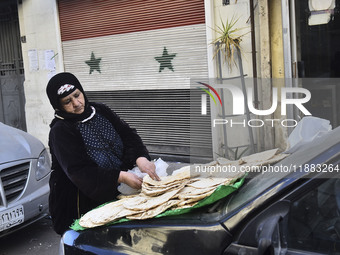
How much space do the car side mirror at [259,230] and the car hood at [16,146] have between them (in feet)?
10.2

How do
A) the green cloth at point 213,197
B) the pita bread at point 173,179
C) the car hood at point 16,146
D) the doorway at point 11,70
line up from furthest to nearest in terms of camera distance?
the doorway at point 11,70 < the car hood at point 16,146 < the pita bread at point 173,179 < the green cloth at point 213,197

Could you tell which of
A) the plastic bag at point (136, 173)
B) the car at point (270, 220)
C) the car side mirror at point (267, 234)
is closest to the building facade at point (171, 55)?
the plastic bag at point (136, 173)

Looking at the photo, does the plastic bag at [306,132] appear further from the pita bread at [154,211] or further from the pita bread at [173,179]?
the pita bread at [154,211]

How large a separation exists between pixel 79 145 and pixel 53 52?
6530 millimetres

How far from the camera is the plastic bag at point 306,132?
2.40 m

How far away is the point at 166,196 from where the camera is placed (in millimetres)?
2322

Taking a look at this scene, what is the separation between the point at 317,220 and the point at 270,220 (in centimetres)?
23

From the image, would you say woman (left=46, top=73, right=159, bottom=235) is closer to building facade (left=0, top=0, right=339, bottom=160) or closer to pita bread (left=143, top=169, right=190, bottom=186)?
pita bread (left=143, top=169, right=190, bottom=186)

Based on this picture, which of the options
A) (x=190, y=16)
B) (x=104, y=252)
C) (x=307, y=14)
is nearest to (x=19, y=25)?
(x=190, y=16)

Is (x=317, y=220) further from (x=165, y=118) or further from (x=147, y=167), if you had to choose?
(x=165, y=118)

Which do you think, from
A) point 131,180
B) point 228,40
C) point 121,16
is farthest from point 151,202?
point 121,16

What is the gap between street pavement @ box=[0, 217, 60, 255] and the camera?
445 cm

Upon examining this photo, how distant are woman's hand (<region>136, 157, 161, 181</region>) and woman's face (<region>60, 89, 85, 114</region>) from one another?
0.52 metres

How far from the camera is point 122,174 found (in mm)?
2861
